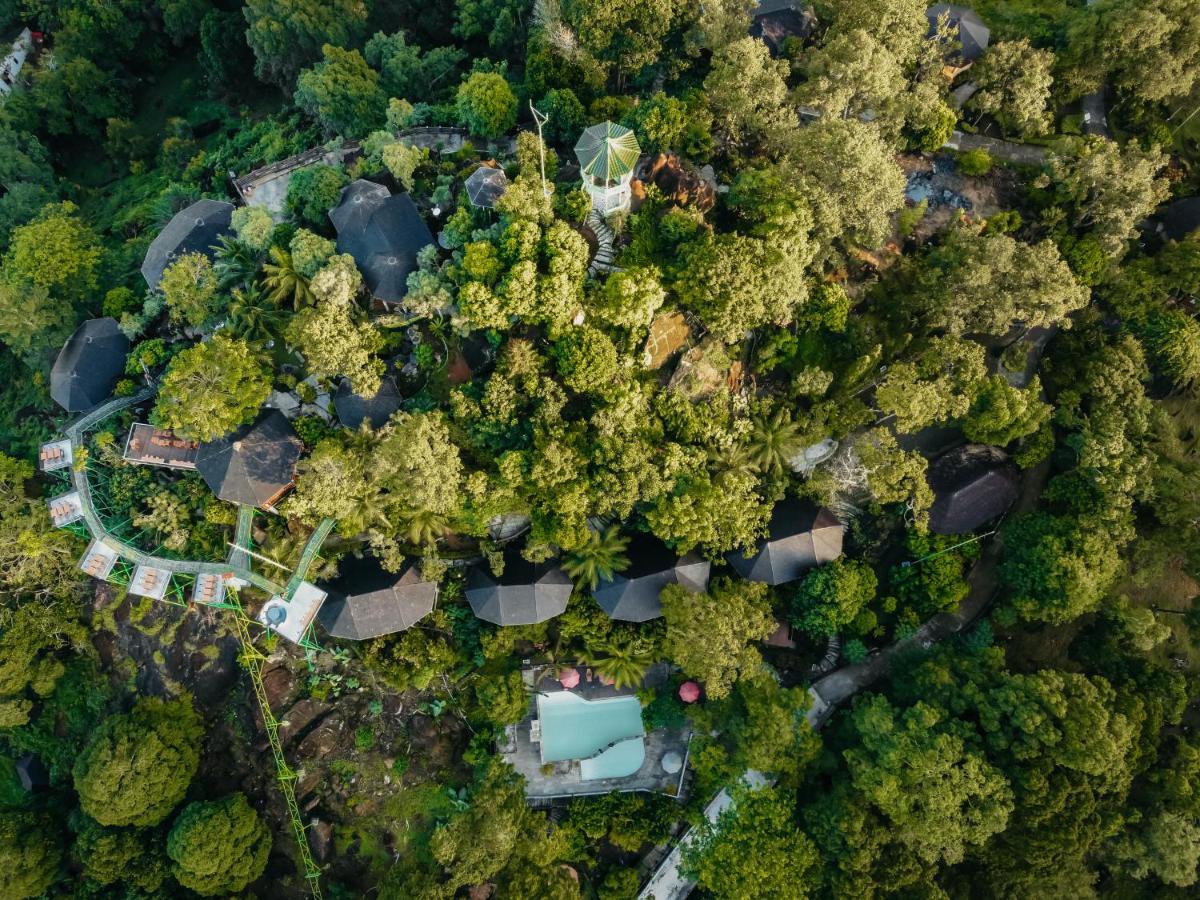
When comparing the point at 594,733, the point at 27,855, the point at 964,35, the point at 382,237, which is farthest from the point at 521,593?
the point at 964,35

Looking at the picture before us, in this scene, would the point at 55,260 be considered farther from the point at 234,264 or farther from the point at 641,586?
the point at 641,586

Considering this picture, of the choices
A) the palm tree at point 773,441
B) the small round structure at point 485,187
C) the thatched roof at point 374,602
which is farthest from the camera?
the small round structure at point 485,187

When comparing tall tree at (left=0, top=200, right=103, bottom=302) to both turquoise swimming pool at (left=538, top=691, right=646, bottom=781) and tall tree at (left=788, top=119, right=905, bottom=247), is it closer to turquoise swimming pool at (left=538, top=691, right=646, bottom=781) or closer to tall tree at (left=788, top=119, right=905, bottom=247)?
turquoise swimming pool at (left=538, top=691, right=646, bottom=781)

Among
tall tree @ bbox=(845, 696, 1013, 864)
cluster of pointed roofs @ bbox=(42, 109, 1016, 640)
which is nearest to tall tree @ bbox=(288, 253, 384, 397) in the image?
cluster of pointed roofs @ bbox=(42, 109, 1016, 640)

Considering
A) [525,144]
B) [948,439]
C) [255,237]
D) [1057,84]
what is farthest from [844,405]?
[255,237]

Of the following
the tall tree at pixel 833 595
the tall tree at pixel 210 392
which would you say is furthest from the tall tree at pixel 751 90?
the tall tree at pixel 210 392

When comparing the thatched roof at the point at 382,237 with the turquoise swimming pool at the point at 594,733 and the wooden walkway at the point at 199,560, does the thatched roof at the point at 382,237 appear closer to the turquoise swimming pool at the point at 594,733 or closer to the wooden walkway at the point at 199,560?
the wooden walkway at the point at 199,560

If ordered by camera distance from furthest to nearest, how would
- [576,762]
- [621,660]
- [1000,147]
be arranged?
[1000,147] → [576,762] → [621,660]
